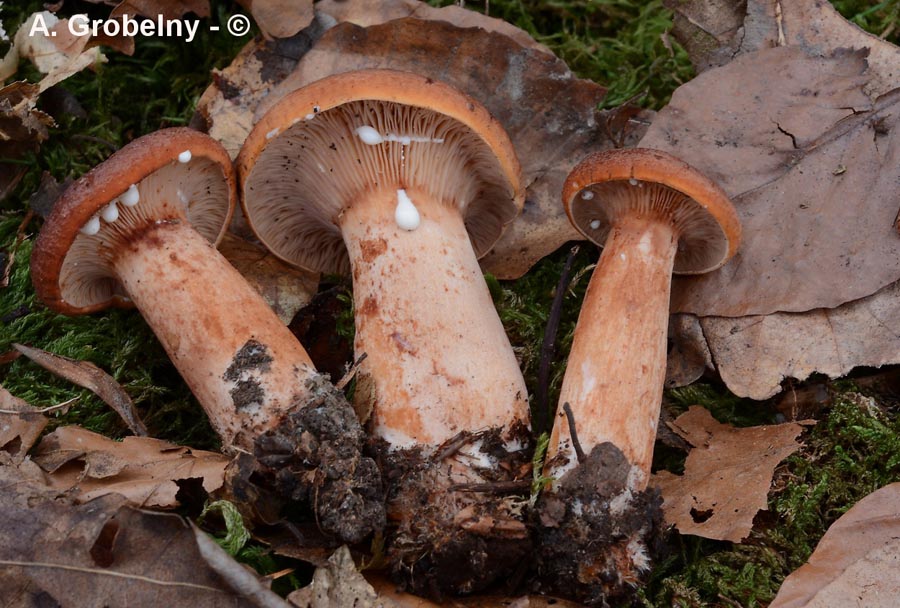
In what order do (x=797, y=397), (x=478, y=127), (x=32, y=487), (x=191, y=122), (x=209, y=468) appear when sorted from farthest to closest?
1. (x=191, y=122)
2. (x=797, y=397)
3. (x=478, y=127)
4. (x=209, y=468)
5. (x=32, y=487)

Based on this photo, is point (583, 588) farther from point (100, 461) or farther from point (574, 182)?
point (100, 461)

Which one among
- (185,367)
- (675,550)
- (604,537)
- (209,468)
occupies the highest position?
(185,367)

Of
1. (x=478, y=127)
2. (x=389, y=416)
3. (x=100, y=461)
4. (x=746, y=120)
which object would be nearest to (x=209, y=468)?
(x=100, y=461)

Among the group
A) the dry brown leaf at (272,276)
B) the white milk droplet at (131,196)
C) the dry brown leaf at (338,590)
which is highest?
the white milk droplet at (131,196)

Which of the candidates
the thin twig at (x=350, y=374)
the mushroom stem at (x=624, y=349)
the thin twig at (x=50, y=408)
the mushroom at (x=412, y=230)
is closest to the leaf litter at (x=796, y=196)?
the mushroom stem at (x=624, y=349)

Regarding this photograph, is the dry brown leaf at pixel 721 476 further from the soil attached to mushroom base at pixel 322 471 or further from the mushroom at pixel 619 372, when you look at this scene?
the soil attached to mushroom base at pixel 322 471

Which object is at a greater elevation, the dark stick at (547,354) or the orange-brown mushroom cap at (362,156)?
the orange-brown mushroom cap at (362,156)

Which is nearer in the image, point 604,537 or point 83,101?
point 604,537
